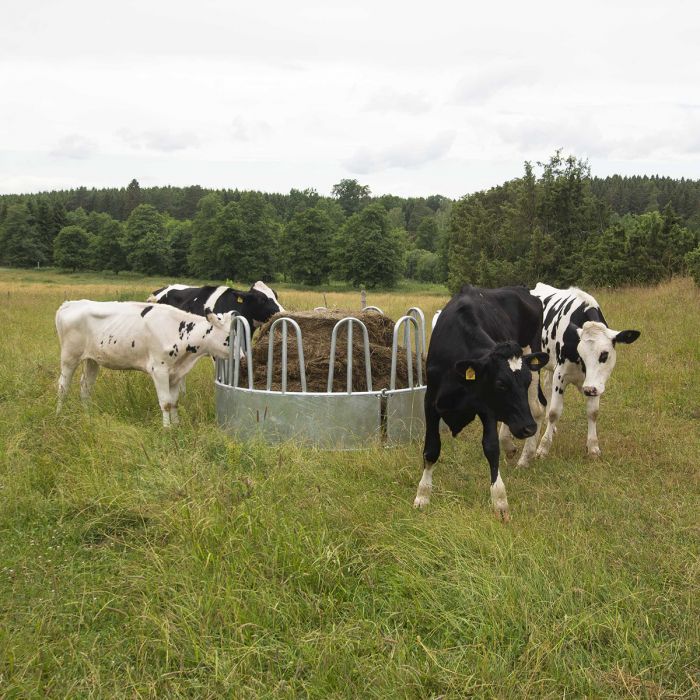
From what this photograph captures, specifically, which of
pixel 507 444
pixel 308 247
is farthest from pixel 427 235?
pixel 507 444

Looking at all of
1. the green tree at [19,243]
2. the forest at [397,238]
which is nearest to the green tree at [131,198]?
the forest at [397,238]

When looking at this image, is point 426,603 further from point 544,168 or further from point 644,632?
point 544,168

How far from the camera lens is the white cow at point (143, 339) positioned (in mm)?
8391

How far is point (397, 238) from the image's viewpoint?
2680 inches

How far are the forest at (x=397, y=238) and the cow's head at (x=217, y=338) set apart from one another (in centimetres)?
1309

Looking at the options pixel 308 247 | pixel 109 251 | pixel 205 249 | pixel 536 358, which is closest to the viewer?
pixel 536 358

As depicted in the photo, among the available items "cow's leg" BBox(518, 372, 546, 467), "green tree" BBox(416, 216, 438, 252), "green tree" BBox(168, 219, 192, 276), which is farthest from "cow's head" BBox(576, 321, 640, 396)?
"green tree" BBox(416, 216, 438, 252)

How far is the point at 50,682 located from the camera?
3350 mm

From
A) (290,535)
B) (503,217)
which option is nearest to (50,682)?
(290,535)

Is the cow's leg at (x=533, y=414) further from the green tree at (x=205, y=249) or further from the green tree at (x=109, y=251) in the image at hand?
the green tree at (x=109, y=251)

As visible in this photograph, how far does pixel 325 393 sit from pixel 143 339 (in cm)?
258

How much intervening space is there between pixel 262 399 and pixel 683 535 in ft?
13.7

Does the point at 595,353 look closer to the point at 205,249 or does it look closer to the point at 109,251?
the point at 205,249

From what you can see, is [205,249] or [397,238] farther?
[205,249]
